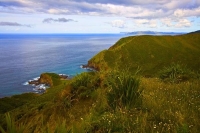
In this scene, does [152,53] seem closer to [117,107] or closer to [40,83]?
[40,83]

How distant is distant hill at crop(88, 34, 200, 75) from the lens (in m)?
92.4

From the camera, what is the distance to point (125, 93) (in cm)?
654

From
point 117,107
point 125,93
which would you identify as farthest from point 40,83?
point 117,107

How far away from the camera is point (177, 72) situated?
1556 centimetres

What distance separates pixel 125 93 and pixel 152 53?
98.6 m

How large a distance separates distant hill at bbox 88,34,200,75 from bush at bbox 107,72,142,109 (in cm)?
8103

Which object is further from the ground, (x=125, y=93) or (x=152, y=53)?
(x=125, y=93)

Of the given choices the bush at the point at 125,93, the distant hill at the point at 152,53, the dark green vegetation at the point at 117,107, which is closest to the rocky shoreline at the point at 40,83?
the distant hill at the point at 152,53

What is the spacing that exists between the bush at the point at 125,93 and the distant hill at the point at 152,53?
81028mm

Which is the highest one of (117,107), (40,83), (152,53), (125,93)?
(125,93)

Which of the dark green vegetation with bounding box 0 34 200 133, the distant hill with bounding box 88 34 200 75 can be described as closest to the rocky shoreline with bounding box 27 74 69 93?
the distant hill with bounding box 88 34 200 75

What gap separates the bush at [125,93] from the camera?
631 cm

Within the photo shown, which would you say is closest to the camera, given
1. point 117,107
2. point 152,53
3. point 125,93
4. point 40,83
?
point 117,107

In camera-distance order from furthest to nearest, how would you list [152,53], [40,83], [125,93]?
1. [152,53]
2. [40,83]
3. [125,93]
